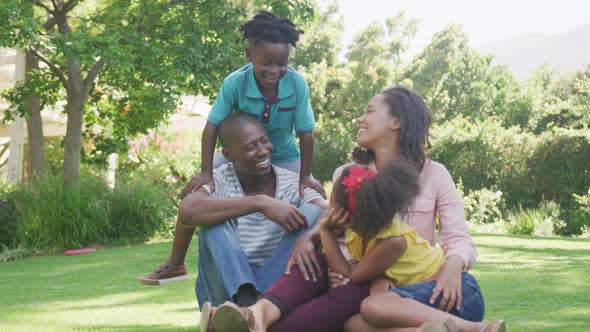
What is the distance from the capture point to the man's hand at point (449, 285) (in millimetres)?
3178

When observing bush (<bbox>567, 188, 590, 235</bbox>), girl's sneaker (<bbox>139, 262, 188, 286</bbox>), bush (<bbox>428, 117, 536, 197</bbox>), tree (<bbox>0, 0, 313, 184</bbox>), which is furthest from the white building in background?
girl's sneaker (<bbox>139, 262, 188, 286</bbox>)

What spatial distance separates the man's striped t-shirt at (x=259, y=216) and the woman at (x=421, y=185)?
1.76 ft

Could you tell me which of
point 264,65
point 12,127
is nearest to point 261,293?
point 264,65

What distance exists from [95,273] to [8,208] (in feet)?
12.5

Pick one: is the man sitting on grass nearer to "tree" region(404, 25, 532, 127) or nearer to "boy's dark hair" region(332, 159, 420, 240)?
"boy's dark hair" region(332, 159, 420, 240)

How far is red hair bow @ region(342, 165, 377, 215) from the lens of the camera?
10.1 ft

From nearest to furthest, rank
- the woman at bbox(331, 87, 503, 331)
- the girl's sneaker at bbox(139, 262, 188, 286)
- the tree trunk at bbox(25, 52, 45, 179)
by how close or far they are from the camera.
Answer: the woman at bbox(331, 87, 503, 331) → the girl's sneaker at bbox(139, 262, 188, 286) → the tree trunk at bbox(25, 52, 45, 179)

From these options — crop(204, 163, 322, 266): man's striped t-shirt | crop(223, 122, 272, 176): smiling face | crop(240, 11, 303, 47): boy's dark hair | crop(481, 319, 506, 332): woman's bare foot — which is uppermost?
crop(240, 11, 303, 47): boy's dark hair

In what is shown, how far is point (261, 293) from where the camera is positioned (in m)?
3.63

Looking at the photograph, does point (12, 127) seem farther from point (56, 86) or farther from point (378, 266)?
point (378, 266)

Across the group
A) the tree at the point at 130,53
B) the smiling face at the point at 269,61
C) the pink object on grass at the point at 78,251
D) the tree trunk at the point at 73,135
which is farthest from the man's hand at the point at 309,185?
the tree trunk at the point at 73,135

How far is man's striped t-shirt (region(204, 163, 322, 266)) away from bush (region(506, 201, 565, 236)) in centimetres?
1005

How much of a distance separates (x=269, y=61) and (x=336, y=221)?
1.31 metres

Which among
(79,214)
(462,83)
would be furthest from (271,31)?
(462,83)
